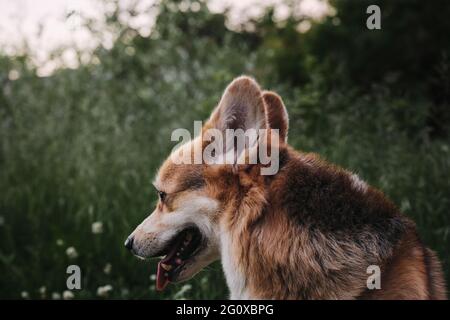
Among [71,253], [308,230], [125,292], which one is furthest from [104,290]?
[308,230]

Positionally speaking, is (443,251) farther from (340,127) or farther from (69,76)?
(69,76)

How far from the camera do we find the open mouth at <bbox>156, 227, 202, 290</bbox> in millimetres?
2998

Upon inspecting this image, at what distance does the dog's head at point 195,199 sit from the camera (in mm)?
2768

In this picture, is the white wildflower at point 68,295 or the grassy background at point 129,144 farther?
the grassy background at point 129,144

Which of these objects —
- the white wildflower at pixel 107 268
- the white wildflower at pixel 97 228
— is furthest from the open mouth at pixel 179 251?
the white wildflower at pixel 97 228

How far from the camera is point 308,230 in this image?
8.23 ft

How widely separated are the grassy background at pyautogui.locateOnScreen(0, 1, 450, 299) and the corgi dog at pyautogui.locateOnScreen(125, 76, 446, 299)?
1.04m

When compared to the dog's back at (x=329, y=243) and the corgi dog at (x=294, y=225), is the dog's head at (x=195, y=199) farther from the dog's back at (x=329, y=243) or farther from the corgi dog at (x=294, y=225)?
the dog's back at (x=329, y=243)

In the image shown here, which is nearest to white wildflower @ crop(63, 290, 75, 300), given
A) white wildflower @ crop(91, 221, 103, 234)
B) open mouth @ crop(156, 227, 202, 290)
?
white wildflower @ crop(91, 221, 103, 234)

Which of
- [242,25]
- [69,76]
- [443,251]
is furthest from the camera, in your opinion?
[242,25]

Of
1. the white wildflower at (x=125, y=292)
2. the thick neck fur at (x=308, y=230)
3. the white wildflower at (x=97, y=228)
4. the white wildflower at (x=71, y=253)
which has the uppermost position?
the thick neck fur at (x=308, y=230)

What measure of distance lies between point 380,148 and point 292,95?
54.5 inches

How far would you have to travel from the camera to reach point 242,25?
1061 cm
